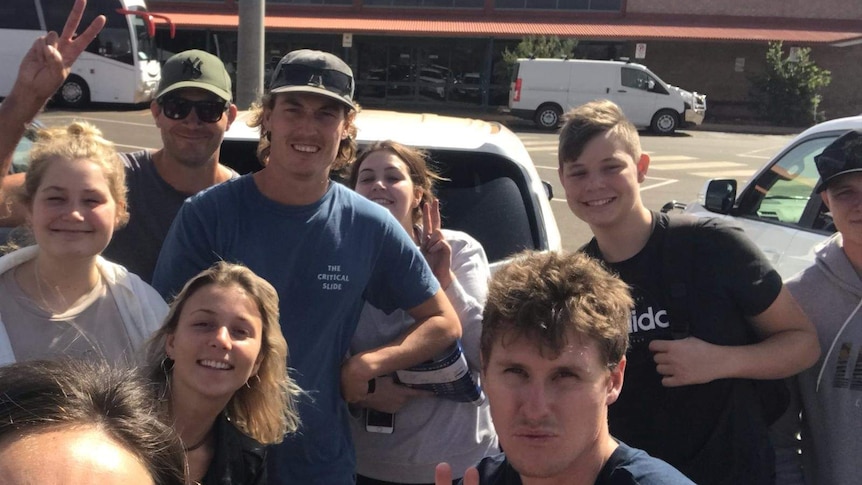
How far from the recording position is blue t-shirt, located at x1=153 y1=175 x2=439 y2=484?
252cm

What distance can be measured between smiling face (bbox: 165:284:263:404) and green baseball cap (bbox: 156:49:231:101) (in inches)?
49.6

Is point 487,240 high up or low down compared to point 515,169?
down

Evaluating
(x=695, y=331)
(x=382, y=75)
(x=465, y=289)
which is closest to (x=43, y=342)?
(x=465, y=289)

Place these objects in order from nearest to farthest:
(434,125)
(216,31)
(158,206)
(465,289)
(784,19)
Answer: (465,289), (158,206), (434,125), (216,31), (784,19)

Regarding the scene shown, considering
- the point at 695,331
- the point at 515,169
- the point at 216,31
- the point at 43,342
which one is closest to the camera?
the point at 43,342

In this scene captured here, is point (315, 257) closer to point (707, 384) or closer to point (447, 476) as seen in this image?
point (447, 476)

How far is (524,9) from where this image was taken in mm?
37344

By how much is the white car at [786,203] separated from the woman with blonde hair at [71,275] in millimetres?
3190

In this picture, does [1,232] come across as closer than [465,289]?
No

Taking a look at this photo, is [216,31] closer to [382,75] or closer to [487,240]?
[382,75]

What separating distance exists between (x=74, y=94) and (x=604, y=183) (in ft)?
87.8

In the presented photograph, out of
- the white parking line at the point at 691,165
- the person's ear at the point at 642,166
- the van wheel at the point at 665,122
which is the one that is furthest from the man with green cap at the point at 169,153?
the van wheel at the point at 665,122

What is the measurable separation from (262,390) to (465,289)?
0.87m

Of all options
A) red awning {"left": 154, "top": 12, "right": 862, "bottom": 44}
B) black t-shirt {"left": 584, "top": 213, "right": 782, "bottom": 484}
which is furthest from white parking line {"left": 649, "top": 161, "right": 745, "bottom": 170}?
black t-shirt {"left": 584, "top": 213, "right": 782, "bottom": 484}
